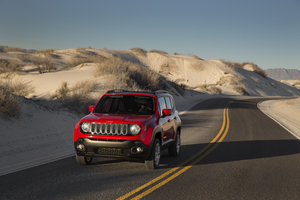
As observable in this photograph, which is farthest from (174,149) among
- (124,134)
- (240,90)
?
(240,90)

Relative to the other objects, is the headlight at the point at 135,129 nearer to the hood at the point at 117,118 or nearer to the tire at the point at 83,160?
the hood at the point at 117,118

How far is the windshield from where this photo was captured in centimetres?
731

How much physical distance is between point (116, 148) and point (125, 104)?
1785 millimetres

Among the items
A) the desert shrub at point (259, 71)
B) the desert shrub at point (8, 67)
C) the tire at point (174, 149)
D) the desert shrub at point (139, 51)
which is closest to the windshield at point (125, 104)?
the tire at point (174, 149)

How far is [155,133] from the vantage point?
21.4 feet

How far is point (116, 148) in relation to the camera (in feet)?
19.8

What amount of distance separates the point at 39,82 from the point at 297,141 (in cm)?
2137

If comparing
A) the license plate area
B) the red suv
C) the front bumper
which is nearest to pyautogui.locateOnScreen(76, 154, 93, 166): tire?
the red suv

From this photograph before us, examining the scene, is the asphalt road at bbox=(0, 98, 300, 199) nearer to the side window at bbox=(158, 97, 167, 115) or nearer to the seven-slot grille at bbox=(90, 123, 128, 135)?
the seven-slot grille at bbox=(90, 123, 128, 135)

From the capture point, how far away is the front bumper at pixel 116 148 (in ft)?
19.7

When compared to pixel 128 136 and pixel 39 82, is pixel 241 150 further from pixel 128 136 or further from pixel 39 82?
pixel 39 82

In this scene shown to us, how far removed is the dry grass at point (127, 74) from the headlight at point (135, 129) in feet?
55.4

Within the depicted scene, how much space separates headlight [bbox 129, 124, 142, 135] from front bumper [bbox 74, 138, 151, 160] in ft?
0.70

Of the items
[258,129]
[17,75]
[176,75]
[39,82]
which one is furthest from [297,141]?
[176,75]
